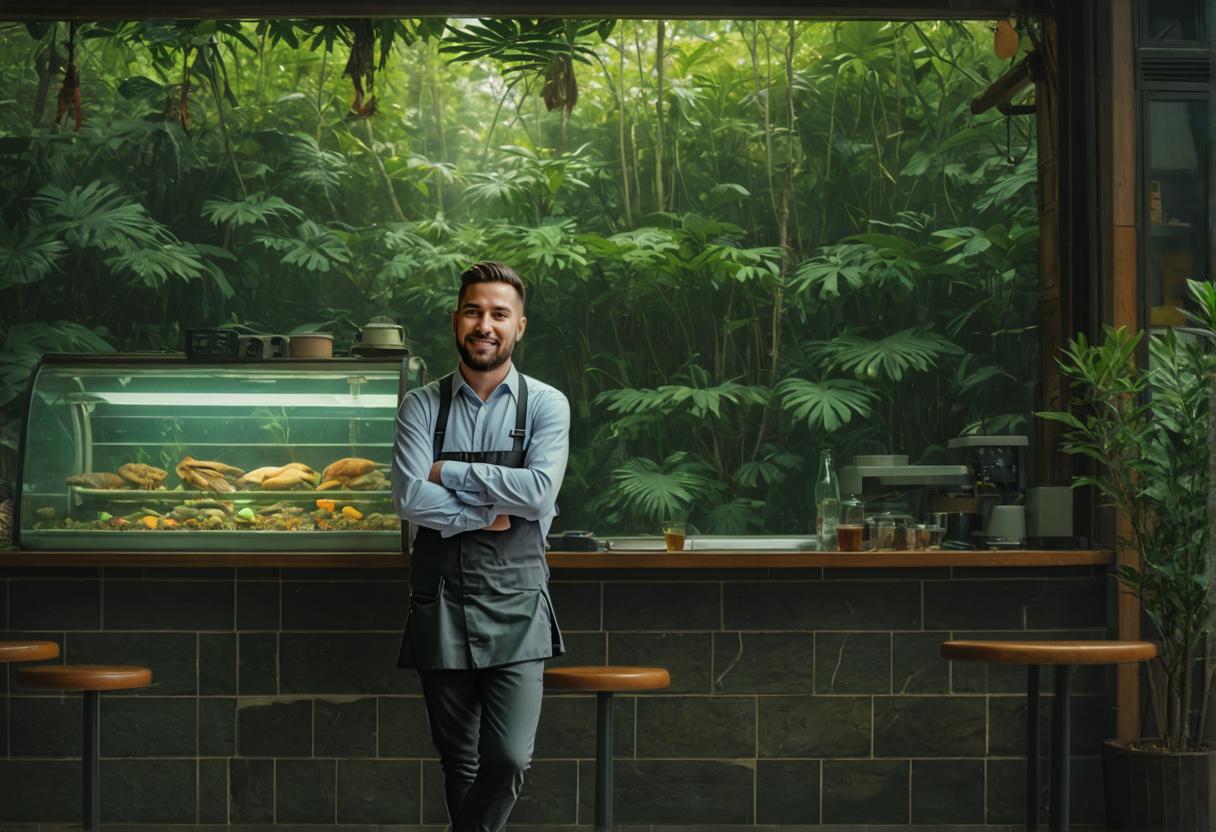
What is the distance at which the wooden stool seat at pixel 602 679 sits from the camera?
12.7 feet

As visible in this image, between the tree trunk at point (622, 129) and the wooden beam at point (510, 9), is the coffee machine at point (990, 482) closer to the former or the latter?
the wooden beam at point (510, 9)

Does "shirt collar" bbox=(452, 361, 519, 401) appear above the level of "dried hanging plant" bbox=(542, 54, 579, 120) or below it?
below

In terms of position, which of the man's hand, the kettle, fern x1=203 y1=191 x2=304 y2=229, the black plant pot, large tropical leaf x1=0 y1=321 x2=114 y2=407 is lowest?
the black plant pot

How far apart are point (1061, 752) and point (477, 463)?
1892mm

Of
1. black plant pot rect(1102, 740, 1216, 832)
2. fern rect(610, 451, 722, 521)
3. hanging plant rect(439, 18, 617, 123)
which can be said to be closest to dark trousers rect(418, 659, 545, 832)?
black plant pot rect(1102, 740, 1216, 832)

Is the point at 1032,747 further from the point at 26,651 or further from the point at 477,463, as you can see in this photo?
the point at 26,651

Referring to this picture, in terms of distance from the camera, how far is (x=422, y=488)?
331 cm

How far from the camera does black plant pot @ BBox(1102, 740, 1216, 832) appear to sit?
427cm

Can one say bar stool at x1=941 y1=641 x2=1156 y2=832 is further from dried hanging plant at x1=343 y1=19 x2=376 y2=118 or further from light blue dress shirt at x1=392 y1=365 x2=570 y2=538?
A: dried hanging plant at x1=343 y1=19 x2=376 y2=118

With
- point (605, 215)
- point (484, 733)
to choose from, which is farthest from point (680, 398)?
point (484, 733)

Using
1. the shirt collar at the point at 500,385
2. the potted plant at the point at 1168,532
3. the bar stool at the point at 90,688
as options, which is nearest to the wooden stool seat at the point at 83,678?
the bar stool at the point at 90,688

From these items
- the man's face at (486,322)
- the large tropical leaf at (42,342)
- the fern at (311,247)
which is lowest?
the man's face at (486,322)

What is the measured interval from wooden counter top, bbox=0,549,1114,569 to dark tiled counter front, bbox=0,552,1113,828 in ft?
0.39

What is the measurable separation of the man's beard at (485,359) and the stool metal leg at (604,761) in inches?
44.6
